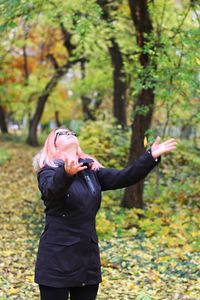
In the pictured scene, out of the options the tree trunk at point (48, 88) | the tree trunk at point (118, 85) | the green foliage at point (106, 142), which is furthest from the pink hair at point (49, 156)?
the tree trunk at point (48, 88)

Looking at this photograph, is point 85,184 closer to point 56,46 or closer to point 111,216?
point 111,216

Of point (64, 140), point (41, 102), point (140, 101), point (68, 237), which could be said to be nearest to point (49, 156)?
point (64, 140)

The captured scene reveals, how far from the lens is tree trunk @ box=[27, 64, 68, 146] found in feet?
72.2

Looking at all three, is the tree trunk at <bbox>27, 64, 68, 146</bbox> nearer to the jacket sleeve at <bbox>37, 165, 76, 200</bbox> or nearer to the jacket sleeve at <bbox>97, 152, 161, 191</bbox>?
the jacket sleeve at <bbox>97, 152, 161, 191</bbox>

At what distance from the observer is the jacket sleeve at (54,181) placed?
3195 millimetres

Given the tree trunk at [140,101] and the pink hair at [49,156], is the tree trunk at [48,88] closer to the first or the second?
the tree trunk at [140,101]

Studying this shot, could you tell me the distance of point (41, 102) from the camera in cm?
2411

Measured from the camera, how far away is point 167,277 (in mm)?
6977

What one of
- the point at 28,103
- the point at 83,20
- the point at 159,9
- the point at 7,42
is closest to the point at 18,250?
the point at 83,20

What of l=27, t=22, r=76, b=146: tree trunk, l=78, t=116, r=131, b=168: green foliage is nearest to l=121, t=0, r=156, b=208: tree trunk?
l=78, t=116, r=131, b=168: green foliage

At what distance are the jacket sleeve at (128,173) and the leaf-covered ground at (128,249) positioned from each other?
6.69 ft

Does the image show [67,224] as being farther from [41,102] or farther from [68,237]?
[41,102]

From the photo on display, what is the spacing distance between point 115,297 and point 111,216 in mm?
4289

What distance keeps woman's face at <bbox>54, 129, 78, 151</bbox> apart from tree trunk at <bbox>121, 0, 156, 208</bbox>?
5313 millimetres
